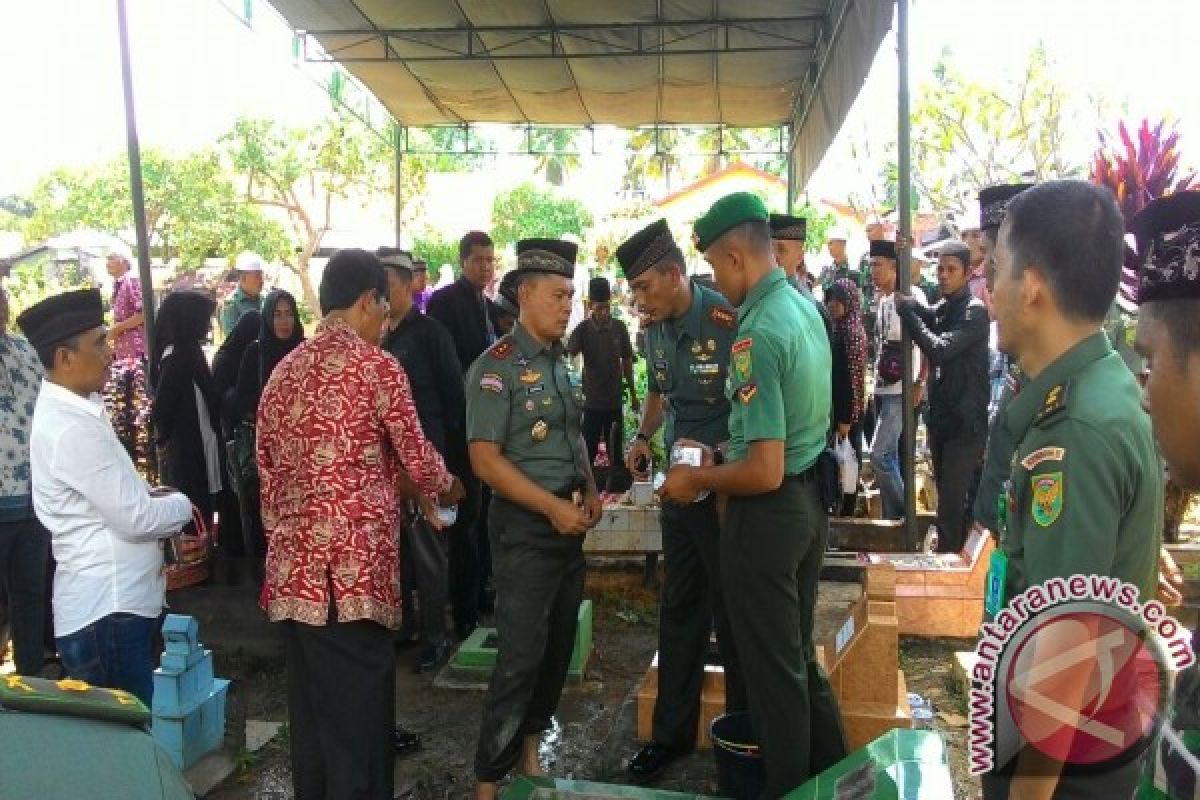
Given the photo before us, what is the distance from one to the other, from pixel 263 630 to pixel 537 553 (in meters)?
2.35

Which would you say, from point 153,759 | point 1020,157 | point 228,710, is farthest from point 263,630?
point 1020,157

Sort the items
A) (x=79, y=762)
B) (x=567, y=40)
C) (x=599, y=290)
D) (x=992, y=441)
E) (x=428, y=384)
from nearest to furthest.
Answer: (x=79, y=762), (x=992, y=441), (x=428, y=384), (x=599, y=290), (x=567, y=40)

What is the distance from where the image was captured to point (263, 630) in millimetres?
4750

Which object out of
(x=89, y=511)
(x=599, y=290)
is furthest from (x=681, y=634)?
(x=599, y=290)

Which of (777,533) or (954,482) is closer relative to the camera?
(777,533)

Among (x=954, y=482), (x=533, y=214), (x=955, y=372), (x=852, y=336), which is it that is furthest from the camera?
(x=533, y=214)

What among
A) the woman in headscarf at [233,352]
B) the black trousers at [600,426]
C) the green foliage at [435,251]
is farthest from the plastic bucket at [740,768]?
the green foliage at [435,251]

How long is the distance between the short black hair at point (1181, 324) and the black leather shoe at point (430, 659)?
3867 mm

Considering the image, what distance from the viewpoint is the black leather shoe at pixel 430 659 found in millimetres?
4543

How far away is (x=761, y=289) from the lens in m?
2.78

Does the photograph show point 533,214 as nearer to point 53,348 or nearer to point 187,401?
point 187,401

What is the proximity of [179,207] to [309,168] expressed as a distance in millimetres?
3742

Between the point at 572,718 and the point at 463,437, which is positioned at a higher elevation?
the point at 463,437

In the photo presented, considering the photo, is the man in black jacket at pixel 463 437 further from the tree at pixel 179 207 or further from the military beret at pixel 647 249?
the tree at pixel 179 207
